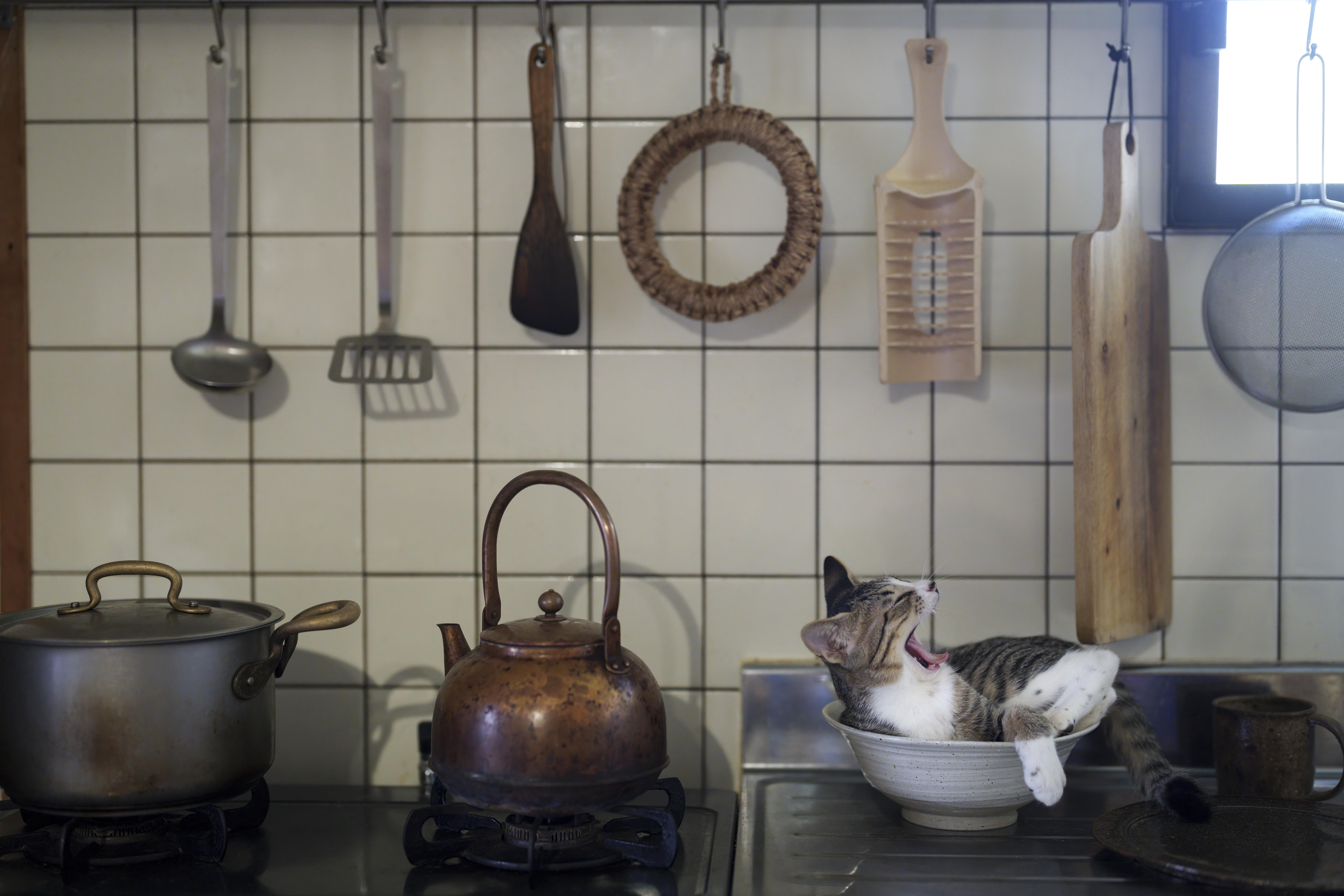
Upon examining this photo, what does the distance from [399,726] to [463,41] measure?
0.95 metres

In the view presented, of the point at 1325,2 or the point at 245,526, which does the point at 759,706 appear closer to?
the point at 245,526

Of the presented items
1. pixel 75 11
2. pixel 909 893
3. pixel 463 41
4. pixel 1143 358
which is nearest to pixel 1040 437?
pixel 1143 358

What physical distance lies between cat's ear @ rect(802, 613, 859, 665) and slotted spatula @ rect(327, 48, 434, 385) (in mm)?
619

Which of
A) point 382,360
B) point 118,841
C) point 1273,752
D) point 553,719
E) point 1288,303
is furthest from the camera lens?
point 382,360

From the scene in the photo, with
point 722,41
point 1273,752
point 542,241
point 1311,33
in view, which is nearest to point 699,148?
point 722,41

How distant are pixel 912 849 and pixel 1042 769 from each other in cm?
17

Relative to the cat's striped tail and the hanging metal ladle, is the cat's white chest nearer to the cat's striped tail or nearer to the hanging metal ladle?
the cat's striped tail

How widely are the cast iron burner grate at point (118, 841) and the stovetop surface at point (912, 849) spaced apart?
1.87 feet

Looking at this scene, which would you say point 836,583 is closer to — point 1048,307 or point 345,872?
point 1048,307

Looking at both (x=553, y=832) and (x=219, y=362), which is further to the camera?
(x=219, y=362)

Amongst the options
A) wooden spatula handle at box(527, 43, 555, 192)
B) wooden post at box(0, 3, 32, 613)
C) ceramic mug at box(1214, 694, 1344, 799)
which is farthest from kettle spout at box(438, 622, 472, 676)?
ceramic mug at box(1214, 694, 1344, 799)

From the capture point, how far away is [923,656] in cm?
120

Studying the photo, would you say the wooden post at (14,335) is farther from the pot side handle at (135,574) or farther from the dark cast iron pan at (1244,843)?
the dark cast iron pan at (1244,843)

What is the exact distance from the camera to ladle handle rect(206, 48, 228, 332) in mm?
1373
